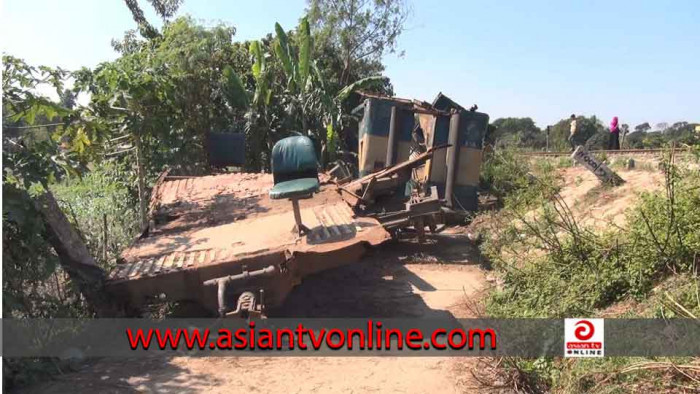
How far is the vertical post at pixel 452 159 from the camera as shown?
9.53m

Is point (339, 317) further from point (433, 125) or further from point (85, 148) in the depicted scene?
point (433, 125)

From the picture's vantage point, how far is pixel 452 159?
966 cm

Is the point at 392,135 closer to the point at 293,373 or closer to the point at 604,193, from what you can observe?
the point at 604,193

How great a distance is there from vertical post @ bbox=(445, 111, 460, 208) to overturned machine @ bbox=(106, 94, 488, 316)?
0.02m

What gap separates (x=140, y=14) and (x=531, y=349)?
1813cm

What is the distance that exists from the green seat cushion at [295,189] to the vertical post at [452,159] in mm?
4690

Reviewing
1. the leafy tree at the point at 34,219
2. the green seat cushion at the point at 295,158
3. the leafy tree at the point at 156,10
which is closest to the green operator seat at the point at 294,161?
the green seat cushion at the point at 295,158

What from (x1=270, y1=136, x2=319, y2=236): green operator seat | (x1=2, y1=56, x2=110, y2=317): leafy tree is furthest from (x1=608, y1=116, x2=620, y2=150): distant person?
(x1=2, y1=56, x2=110, y2=317): leafy tree

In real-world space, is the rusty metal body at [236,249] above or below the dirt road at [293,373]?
above

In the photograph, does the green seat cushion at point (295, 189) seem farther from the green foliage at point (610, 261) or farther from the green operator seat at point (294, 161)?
the green foliage at point (610, 261)

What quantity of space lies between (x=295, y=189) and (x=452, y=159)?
5082 mm

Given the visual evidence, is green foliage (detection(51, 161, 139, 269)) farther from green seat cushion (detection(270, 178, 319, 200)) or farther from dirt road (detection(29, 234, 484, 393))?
green seat cushion (detection(270, 178, 319, 200))

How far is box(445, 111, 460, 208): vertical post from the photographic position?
953 centimetres

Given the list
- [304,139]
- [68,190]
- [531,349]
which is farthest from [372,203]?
[68,190]
